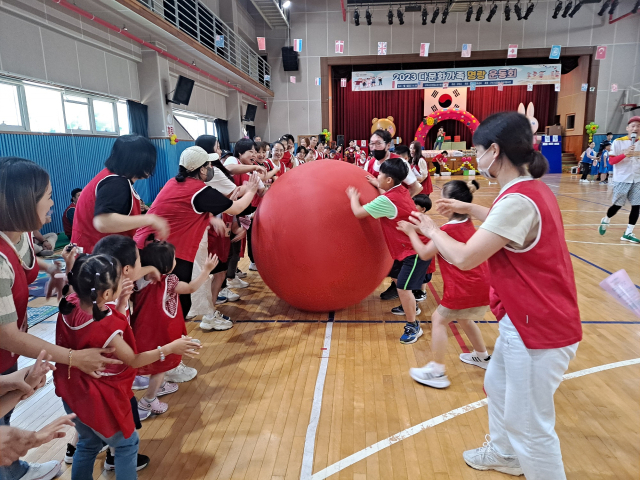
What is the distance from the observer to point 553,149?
2020cm

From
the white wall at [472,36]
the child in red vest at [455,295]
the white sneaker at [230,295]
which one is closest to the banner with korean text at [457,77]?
the white wall at [472,36]

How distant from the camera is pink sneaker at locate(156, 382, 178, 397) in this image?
2949mm

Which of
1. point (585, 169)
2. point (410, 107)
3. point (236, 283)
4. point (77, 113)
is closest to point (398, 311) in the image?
point (236, 283)

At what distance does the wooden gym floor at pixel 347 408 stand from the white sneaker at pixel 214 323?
9cm

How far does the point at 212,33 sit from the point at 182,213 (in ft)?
43.4

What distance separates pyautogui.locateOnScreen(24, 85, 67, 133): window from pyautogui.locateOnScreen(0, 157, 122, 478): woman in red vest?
7.21 metres

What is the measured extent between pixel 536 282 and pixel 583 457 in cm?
122

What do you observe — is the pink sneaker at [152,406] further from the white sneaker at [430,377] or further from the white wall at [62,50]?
the white wall at [62,50]

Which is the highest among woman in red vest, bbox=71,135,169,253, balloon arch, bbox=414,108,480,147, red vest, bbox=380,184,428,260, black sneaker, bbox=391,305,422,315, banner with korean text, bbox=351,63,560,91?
Result: banner with korean text, bbox=351,63,560,91

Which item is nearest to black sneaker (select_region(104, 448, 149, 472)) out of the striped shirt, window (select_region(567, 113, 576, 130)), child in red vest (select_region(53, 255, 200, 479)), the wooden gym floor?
the wooden gym floor

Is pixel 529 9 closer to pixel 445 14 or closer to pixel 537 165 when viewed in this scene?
pixel 445 14

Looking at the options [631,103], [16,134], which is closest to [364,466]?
[16,134]

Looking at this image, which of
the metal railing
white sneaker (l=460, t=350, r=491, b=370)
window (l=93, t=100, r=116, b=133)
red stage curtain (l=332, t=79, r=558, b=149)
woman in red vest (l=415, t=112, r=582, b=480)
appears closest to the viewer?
woman in red vest (l=415, t=112, r=582, b=480)

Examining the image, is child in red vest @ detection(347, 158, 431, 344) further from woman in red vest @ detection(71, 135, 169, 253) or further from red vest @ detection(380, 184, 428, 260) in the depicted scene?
woman in red vest @ detection(71, 135, 169, 253)
